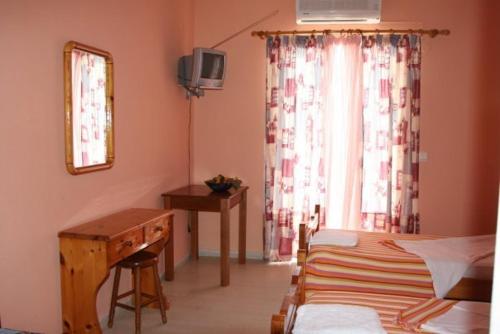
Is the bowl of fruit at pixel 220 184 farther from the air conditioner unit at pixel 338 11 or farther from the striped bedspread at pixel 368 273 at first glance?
the air conditioner unit at pixel 338 11

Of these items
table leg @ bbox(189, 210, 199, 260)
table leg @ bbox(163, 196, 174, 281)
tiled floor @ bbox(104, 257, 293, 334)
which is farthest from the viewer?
table leg @ bbox(189, 210, 199, 260)

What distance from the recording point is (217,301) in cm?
379

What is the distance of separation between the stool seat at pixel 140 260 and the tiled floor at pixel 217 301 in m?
0.46

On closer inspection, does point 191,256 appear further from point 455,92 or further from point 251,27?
point 455,92

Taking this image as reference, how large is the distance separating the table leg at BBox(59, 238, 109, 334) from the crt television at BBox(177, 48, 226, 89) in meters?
2.16

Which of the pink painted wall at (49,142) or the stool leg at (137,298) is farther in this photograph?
the stool leg at (137,298)

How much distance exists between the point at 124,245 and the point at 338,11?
2.96m

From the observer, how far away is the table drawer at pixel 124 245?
2725mm

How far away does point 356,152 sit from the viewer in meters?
4.71

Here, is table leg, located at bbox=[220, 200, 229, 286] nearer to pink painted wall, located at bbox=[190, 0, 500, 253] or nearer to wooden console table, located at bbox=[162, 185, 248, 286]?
wooden console table, located at bbox=[162, 185, 248, 286]

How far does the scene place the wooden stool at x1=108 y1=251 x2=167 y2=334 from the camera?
3.12m

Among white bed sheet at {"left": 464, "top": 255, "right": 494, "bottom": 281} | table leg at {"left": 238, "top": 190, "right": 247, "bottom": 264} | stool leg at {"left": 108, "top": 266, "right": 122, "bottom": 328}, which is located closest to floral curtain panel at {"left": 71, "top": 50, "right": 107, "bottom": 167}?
stool leg at {"left": 108, "top": 266, "right": 122, "bottom": 328}

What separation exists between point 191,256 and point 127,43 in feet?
7.70

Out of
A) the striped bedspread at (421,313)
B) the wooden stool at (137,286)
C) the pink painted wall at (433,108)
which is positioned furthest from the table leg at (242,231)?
the striped bedspread at (421,313)
